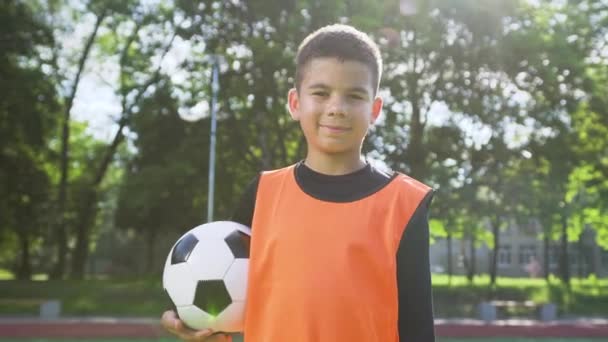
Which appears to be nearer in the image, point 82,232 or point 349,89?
point 349,89

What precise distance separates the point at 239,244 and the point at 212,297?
215 millimetres

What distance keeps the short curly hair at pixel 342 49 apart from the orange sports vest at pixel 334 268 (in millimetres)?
356

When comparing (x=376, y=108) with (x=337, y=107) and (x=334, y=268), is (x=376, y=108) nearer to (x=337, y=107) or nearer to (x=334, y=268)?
(x=337, y=107)

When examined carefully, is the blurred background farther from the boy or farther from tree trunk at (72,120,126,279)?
the boy

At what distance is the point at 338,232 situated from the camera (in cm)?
187

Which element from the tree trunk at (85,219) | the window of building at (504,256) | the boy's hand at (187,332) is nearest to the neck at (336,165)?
the boy's hand at (187,332)

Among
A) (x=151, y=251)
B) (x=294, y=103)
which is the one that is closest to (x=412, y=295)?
(x=294, y=103)

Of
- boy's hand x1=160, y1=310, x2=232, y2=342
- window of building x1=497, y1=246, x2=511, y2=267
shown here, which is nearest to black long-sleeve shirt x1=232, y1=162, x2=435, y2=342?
boy's hand x1=160, y1=310, x2=232, y2=342

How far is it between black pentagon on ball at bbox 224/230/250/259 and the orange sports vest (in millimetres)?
238

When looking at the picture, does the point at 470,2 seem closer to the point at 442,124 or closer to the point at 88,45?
the point at 442,124

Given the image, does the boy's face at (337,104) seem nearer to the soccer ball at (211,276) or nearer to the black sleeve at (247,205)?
the black sleeve at (247,205)

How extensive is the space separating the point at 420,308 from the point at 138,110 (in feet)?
56.0

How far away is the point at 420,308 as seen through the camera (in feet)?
6.18

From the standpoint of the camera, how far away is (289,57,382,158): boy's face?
195cm
